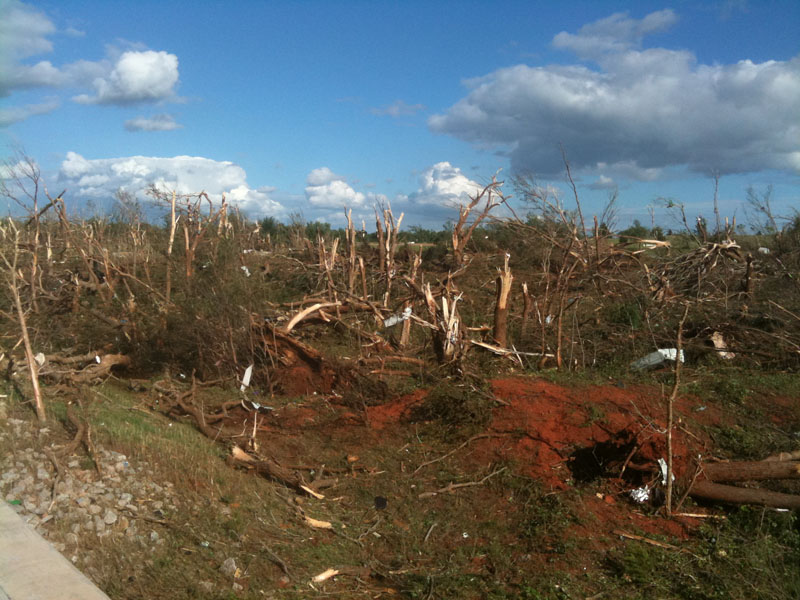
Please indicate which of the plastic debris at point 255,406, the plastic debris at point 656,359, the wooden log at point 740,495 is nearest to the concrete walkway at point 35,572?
the plastic debris at point 255,406

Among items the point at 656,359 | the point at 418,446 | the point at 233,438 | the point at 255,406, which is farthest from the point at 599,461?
the point at 255,406

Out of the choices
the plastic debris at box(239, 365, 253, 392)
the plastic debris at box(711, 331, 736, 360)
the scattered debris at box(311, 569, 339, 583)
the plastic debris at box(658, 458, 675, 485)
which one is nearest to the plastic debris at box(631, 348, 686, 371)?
the plastic debris at box(711, 331, 736, 360)

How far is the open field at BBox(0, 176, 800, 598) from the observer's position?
14.8 feet

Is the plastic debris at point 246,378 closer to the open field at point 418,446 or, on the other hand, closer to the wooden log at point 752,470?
the open field at point 418,446

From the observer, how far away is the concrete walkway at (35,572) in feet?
11.4

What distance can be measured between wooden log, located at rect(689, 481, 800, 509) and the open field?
0.05 feet

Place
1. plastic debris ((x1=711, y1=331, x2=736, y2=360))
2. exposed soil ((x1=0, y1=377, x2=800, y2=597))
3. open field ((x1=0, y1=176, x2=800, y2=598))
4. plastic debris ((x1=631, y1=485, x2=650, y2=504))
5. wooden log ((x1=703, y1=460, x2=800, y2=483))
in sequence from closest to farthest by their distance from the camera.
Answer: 1. open field ((x1=0, y1=176, x2=800, y2=598))
2. exposed soil ((x1=0, y1=377, x2=800, y2=597))
3. wooden log ((x1=703, y1=460, x2=800, y2=483))
4. plastic debris ((x1=631, y1=485, x2=650, y2=504))
5. plastic debris ((x1=711, y1=331, x2=736, y2=360))

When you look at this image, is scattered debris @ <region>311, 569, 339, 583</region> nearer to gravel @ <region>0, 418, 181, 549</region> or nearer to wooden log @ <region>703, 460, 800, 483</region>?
gravel @ <region>0, 418, 181, 549</region>

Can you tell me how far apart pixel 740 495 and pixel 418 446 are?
→ 3.08 meters

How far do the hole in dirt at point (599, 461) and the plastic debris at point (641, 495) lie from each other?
0.18 meters

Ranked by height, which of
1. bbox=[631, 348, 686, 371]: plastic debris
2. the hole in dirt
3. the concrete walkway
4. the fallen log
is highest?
bbox=[631, 348, 686, 371]: plastic debris

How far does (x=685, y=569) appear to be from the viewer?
4570 millimetres

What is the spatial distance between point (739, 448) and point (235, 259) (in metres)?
10.7

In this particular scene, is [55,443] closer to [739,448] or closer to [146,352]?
[146,352]
